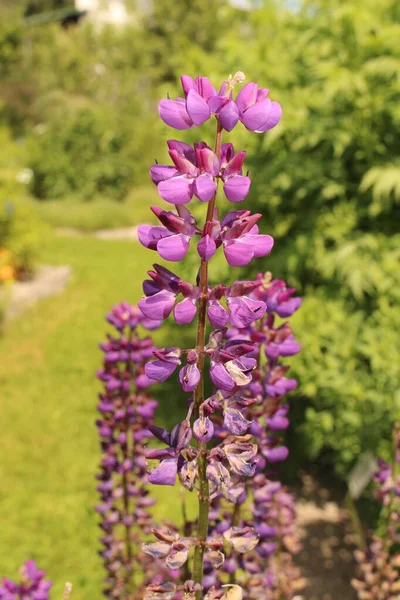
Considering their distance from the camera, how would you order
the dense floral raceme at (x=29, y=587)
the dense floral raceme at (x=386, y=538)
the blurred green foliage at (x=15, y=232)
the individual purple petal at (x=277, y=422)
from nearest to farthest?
the individual purple petal at (x=277, y=422)
the dense floral raceme at (x=29, y=587)
the dense floral raceme at (x=386, y=538)
the blurred green foliage at (x=15, y=232)

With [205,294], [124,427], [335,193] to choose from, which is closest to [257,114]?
[205,294]

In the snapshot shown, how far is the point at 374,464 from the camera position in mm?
2828

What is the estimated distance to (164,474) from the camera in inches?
47.1

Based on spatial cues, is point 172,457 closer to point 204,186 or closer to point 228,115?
point 204,186

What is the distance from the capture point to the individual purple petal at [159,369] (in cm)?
117

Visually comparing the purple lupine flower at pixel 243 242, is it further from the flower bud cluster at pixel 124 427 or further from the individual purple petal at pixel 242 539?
the flower bud cluster at pixel 124 427

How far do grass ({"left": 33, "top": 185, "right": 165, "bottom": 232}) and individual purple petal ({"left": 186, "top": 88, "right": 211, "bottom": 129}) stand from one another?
12.5 m

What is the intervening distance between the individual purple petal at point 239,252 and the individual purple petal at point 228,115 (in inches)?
7.8

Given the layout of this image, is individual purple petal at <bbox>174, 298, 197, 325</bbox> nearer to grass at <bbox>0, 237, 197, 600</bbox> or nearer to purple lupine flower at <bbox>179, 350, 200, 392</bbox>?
purple lupine flower at <bbox>179, 350, 200, 392</bbox>

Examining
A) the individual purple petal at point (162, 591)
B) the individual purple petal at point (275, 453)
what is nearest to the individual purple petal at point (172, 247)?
the individual purple petal at point (162, 591)

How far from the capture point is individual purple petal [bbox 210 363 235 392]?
1.14m

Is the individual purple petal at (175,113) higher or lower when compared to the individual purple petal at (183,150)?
higher

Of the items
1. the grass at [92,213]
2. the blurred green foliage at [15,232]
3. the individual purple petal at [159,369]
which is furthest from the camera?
the grass at [92,213]

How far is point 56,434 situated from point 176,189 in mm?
4800
